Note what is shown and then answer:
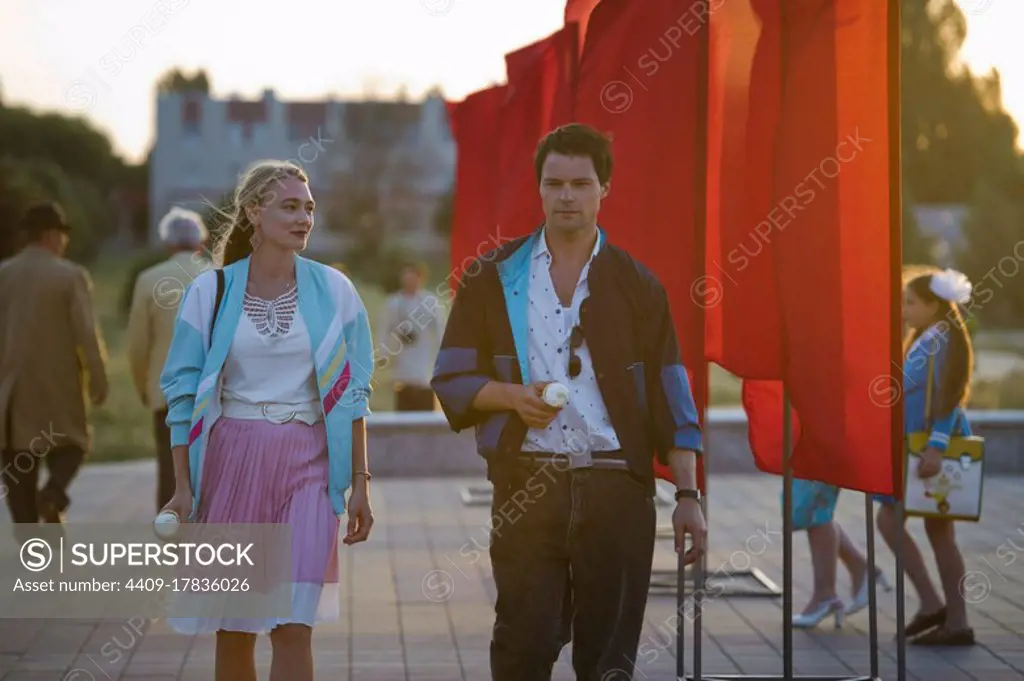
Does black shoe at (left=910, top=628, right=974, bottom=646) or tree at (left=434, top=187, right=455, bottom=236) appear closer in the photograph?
black shoe at (left=910, top=628, right=974, bottom=646)

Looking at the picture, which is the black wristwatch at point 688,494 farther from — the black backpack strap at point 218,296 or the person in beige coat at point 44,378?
the person in beige coat at point 44,378

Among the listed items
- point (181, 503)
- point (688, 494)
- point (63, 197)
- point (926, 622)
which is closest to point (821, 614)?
point (926, 622)

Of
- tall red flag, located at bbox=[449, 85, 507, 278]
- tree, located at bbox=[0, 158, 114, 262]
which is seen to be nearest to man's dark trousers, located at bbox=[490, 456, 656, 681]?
tall red flag, located at bbox=[449, 85, 507, 278]

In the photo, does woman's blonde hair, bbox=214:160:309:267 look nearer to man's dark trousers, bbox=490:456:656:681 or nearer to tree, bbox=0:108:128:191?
man's dark trousers, bbox=490:456:656:681

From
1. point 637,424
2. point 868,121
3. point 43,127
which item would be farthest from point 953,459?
point 43,127

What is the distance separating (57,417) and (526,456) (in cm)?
538

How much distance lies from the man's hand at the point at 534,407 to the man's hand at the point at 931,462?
351cm

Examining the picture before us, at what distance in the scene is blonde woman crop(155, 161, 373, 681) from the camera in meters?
4.86

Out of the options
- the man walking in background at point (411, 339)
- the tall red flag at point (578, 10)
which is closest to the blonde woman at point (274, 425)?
the tall red flag at point (578, 10)

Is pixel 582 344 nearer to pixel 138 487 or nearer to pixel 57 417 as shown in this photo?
pixel 57 417

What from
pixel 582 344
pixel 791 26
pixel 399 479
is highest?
pixel 791 26

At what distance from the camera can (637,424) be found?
15.5 ft

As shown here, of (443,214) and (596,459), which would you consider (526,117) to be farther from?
(443,214)

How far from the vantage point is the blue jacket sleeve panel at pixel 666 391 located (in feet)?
15.7
